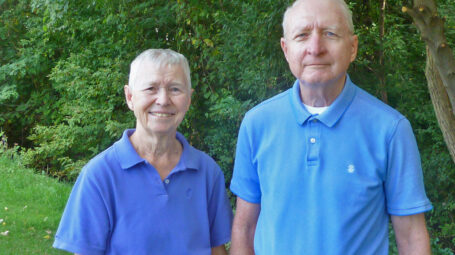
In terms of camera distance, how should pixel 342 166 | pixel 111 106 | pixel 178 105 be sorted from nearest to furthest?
pixel 342 166 → pixel 178 105 → pixel 111 106

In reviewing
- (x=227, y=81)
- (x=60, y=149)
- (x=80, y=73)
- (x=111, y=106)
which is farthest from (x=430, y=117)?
(x=60, y=149)

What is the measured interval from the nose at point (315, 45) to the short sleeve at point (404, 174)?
40 cm

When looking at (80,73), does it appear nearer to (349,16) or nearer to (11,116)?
(11,116)

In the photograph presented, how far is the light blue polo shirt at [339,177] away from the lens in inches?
80.4

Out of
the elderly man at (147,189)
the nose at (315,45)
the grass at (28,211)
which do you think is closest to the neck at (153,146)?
the elderly man at (147,189)

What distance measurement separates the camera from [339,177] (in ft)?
6.76

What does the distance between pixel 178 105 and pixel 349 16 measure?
0.80 metres

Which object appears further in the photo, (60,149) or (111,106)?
(60,149)

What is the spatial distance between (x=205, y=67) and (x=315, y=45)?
233 inches

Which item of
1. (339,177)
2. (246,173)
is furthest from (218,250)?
(339,177)

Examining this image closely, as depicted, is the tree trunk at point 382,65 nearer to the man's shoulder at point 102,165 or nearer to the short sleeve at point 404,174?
the short sleeve at point 404,174

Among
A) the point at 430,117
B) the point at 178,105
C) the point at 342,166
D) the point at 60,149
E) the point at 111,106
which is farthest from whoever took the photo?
the point at 60,149

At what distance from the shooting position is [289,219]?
6.98 feet

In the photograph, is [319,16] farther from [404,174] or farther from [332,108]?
[404,174]
